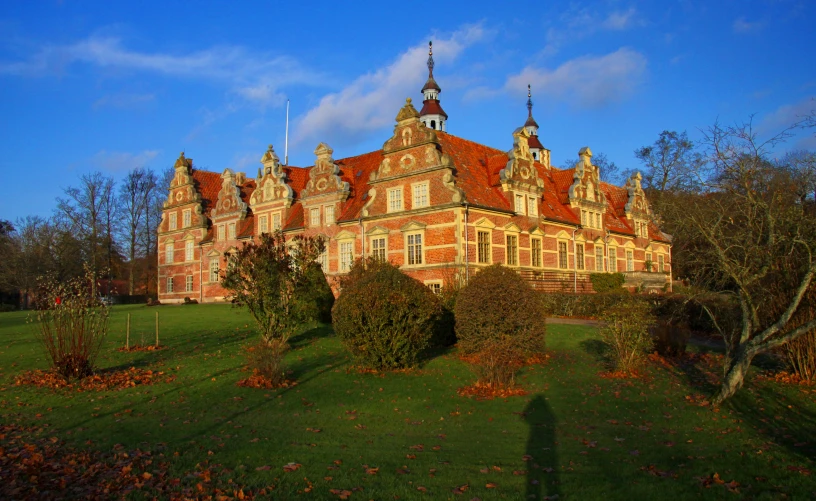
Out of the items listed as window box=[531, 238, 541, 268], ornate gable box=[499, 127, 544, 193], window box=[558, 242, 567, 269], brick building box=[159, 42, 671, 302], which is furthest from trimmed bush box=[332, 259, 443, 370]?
window box=[558, 242, 567, 269]

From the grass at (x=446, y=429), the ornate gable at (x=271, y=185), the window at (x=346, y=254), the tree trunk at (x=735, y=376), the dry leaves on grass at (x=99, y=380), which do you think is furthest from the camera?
the ornate gable at (x=271, y=185)

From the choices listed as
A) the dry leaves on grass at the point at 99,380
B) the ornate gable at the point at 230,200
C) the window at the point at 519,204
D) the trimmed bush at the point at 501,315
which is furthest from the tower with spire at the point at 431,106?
the dry leaves on grass at the point at 99,380

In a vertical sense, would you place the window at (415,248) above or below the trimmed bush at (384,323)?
above

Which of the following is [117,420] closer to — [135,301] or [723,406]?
[723,406]

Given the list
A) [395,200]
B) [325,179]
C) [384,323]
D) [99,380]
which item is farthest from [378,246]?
[99,380]

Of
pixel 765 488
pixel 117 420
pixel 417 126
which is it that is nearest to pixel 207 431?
pixel 117 420

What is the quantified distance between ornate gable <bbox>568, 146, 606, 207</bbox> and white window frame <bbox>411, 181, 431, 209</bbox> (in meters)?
11.7

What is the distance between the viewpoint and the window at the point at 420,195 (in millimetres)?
33625

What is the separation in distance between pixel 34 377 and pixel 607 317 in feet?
49.0

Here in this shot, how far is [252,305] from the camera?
19125 mm

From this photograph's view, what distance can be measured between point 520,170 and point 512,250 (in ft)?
15.9

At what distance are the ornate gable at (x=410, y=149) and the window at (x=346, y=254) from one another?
186 inches

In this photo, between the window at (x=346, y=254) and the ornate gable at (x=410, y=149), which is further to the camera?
the window at (x=346, y=254)

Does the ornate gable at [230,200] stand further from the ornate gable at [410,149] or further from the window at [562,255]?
the window at [562,255]
